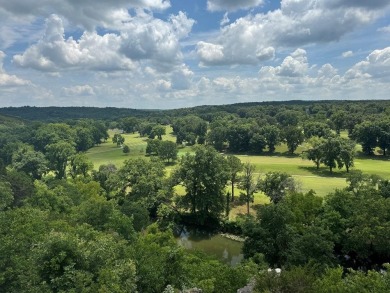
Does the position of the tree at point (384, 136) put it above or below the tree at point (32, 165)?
above

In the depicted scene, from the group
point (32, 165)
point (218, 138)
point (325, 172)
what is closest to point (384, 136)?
point (325, 172)

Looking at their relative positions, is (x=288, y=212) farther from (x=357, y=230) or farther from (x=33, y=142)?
(x=33, y=142)

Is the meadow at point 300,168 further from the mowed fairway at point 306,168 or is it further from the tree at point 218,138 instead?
the tree at point 218,138

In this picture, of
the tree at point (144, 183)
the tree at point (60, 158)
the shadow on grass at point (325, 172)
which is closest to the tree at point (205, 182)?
the tree at point (144, 183)

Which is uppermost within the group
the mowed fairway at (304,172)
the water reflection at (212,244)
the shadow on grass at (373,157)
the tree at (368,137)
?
the tree at (368,137)

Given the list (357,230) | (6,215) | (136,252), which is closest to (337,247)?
(357,230)

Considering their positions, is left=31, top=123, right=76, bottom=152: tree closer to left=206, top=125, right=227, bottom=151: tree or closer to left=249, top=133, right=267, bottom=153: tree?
left=206, top=125, right=227, bottom=151: tree

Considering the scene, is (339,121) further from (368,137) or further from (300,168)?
(300,168)
